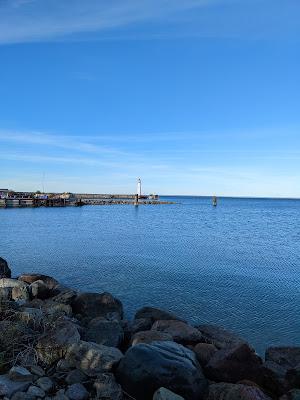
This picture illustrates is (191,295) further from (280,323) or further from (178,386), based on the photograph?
(178,386)

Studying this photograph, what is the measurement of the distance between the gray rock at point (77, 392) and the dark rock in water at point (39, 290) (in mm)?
8343

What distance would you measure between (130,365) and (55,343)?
5.67 feet

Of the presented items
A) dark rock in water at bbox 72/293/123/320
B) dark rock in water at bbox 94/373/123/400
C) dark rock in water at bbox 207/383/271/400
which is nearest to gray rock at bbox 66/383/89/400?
dark rock in water at bbox 94/373/123/400

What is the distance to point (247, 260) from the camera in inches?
1072

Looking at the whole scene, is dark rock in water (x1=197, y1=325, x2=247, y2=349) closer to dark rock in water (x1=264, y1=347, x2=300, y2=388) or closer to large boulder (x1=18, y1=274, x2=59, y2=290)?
dark rock in water (x1=264, y1=347, x2=300, y2=388)

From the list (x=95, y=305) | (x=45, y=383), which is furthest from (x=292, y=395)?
(x=95, y=305)

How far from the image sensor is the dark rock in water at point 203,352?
8466 millimetres

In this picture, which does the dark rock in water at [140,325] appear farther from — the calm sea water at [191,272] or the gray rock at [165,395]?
the gray rock at [165,395]

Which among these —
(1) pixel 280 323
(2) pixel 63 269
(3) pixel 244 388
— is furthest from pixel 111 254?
(3) pixel 244 388

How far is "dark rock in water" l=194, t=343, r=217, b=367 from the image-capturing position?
8466 millimetres

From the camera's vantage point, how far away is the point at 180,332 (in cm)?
983

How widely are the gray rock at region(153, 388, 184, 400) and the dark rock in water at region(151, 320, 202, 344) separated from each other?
3101 millimetres

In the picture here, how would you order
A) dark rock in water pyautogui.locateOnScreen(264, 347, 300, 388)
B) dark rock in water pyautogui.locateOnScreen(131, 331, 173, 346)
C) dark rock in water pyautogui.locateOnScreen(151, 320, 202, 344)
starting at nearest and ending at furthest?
dark rock in water pyautogui.locateOnScreen(264, 347, 300, 388), dark rock in water pyautogui.locateOnScreen(131, 331, 173, 346), dark rock in water pyautogui.locateOnScreen(151, 320, 202, 344)

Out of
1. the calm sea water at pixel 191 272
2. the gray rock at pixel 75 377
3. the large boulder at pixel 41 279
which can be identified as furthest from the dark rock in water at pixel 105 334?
the large boulder at pixel 41 279
